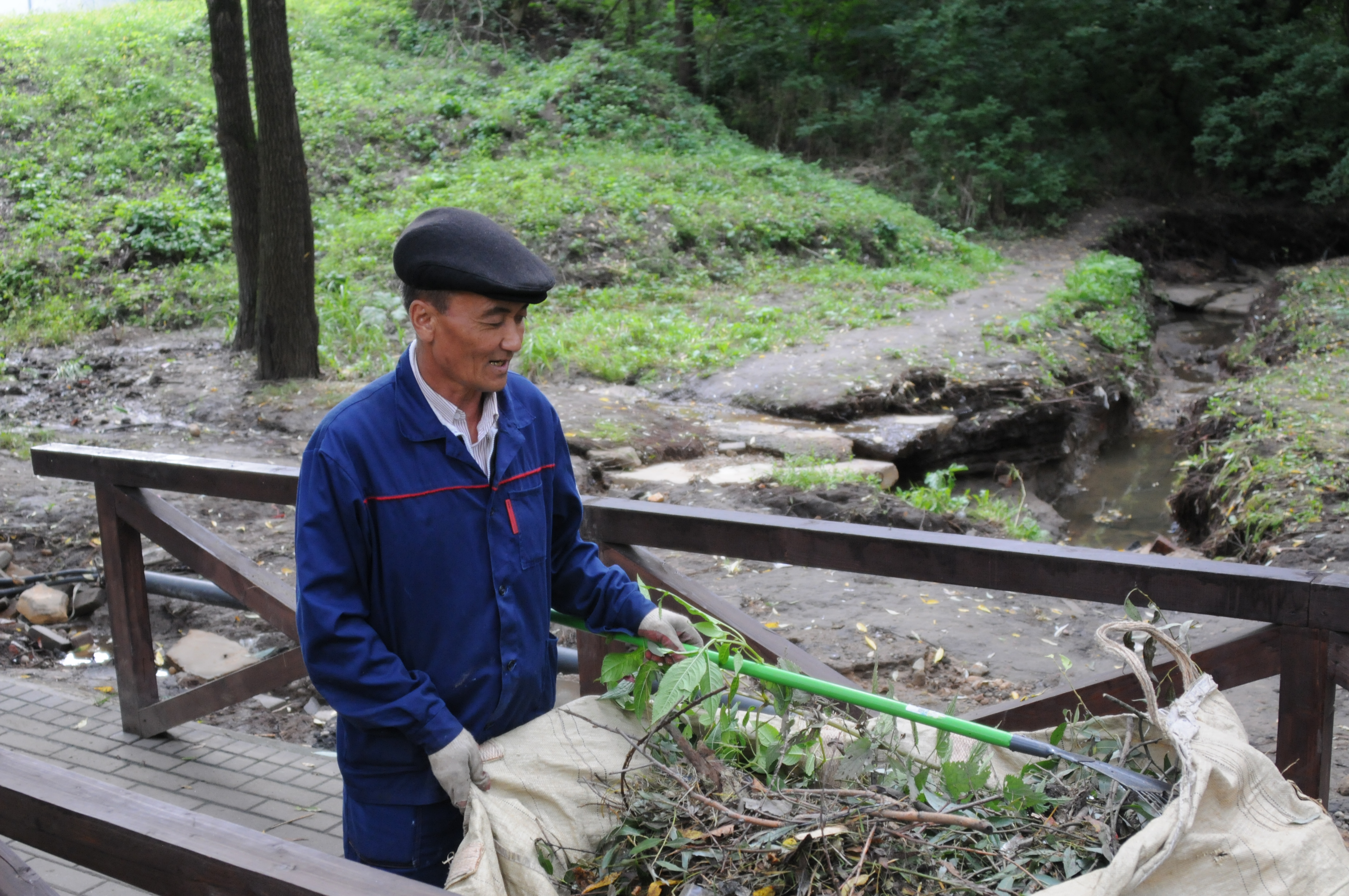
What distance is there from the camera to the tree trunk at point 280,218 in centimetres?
864

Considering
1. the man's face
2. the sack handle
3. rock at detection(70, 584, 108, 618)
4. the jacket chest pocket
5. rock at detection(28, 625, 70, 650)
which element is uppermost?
the man's face

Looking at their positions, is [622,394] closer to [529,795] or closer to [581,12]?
[529,795]

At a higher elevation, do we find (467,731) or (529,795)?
(467,731)

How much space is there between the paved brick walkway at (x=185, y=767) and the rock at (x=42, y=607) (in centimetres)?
91

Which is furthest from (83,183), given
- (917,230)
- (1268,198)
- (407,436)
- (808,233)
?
(1268,198)

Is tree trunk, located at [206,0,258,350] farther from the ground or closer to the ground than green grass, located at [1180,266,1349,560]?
farther from the ground

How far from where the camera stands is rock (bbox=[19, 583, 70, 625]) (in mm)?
5129

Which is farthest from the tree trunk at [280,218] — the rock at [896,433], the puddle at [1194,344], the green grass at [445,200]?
the puddle at [1194,344]

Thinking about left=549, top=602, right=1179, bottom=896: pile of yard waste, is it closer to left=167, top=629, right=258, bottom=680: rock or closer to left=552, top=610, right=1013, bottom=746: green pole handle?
left=552, top=610, right=1013, bottom=746: green pole handle

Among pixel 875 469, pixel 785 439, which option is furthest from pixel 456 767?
pixel 785 439

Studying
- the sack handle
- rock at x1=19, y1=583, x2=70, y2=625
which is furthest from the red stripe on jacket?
rock at x1=19, y1=583, x2=70, y2=625

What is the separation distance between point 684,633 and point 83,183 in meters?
15.7

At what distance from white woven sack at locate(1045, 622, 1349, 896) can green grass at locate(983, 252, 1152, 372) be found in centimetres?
899

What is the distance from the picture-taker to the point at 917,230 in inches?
666
